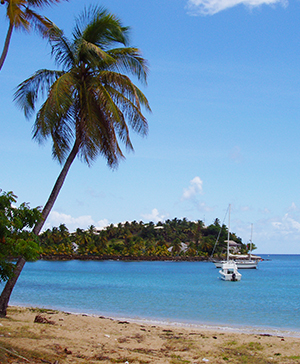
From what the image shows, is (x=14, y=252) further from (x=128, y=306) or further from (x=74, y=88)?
(x=128, y=306)

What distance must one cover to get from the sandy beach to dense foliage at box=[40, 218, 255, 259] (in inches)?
4714

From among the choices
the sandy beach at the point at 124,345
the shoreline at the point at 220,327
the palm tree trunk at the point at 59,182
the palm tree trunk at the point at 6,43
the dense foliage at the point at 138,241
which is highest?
the dense foliage at the point at 138,241

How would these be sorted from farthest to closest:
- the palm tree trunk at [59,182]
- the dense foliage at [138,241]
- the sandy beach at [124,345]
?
the dense foliage at [138,241]
the palm tree trunk at [59,182]
the sandy beach at [124,345]

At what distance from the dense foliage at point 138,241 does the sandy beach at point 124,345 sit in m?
120

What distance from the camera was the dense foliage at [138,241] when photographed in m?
138

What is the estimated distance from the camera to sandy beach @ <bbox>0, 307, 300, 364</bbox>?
Answer: 855 centimetres

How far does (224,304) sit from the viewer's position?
26.9 m

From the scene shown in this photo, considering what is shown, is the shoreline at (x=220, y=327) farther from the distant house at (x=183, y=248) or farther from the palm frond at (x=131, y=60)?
the distant house at (x=183, y=248)

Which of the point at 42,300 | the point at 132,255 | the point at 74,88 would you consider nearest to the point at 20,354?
the point at 74,88

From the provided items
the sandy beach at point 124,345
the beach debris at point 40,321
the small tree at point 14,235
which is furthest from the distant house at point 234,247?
the small tree at point 14,235

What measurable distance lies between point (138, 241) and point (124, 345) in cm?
13748

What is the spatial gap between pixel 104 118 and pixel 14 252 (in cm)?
658

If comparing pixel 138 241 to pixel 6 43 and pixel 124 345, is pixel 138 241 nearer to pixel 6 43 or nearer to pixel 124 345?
pixel 124 345

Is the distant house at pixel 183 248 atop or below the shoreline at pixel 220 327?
atop
